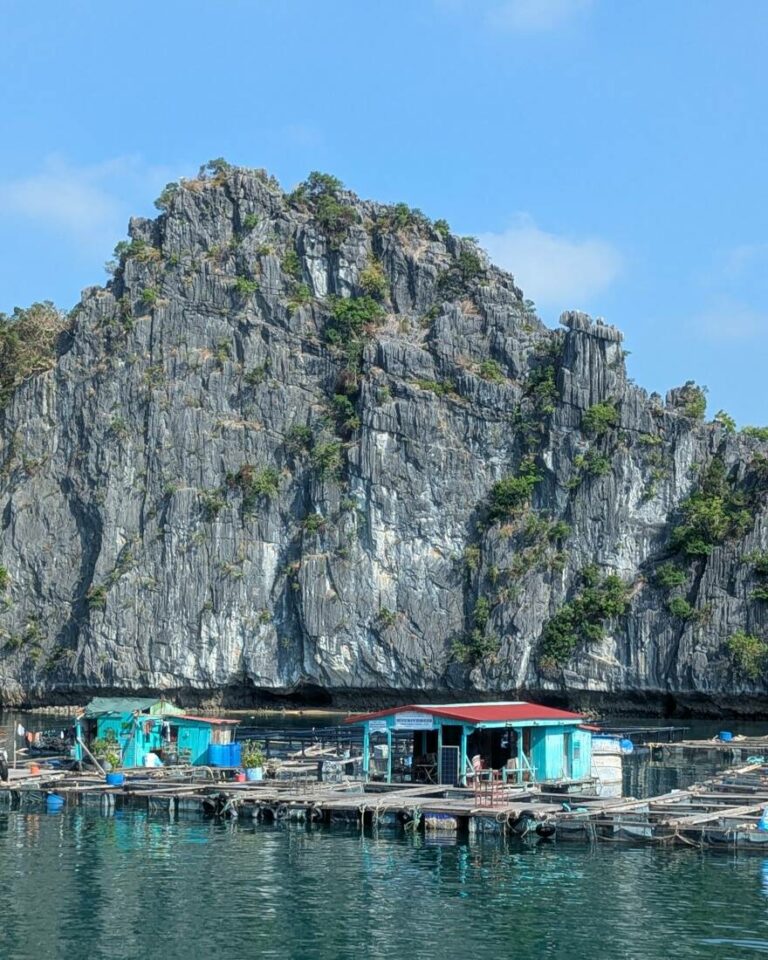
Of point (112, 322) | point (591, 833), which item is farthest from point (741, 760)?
point (112, 322)

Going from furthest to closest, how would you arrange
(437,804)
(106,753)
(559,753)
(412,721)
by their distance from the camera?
(106,753)
(559,753)
(412,721)
(437,804)

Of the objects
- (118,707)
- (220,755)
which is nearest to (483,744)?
(220,755)

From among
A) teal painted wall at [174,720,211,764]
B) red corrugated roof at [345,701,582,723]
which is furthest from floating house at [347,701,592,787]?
teal painted wall at [174,720,211,764]

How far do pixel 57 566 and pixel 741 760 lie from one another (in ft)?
241

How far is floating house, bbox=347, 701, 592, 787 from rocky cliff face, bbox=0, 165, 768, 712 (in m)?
51.8

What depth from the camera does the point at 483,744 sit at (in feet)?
172

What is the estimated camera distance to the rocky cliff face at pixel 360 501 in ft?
359

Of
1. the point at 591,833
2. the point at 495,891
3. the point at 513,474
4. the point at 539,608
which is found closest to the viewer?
the point at 495,891

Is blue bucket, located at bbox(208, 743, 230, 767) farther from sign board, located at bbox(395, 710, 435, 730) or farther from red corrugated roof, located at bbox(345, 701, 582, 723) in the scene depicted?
sign board, located at bbox(395, 710, 435, 730)

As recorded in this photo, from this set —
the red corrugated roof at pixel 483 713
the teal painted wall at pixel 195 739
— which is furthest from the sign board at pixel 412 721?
the teal painted wall at pixel 195 739

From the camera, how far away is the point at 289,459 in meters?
122

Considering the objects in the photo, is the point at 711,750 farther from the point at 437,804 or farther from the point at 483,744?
the point at 437,804

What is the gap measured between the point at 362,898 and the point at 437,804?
10.7 metres

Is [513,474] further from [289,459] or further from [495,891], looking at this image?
[495,891]
